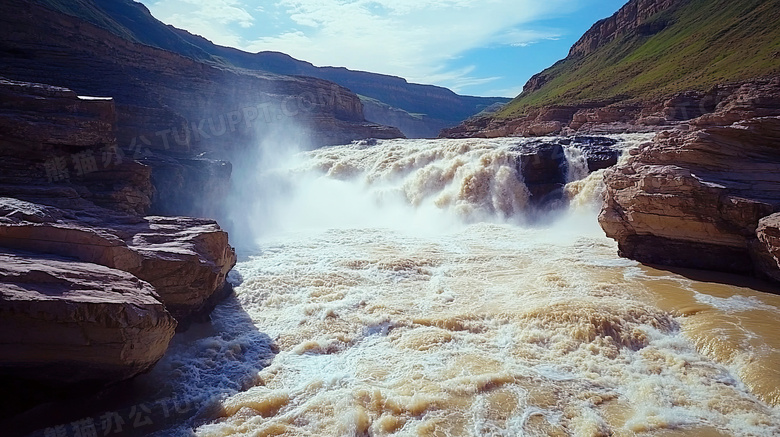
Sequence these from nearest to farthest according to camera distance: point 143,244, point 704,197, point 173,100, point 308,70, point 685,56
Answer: point 143,244 → point 704,197 → point 173,100 → point 685,56 → point 308,70

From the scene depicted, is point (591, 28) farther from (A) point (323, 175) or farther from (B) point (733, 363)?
(B) point (733, 363)

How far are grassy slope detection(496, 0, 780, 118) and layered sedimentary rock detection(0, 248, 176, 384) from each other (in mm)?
48294

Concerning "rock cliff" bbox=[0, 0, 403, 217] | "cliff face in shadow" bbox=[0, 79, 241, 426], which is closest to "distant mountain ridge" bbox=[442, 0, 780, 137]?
"rock cliff" bbox=[0, 0, 403, 217]

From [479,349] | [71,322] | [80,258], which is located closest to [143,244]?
[80,258]

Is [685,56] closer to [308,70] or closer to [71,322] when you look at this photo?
[71,322]

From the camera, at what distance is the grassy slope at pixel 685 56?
43719 millimetres

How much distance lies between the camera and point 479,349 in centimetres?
695

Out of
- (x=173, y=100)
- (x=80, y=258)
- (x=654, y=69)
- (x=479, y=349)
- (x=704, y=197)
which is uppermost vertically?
(x=654, y=69)

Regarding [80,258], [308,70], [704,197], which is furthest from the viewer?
[308,70]

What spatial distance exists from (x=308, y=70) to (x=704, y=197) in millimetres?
112502

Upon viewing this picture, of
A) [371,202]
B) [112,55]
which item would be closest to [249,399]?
[371,202]

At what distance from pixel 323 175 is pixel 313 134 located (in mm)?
18618

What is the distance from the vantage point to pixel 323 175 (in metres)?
25.6

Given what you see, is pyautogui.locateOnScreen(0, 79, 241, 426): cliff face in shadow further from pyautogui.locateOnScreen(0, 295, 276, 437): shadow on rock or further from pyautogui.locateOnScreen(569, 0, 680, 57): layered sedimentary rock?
pyautogui.locateOnScreen(569, 0, 680, 57): layered sedimentary rock
